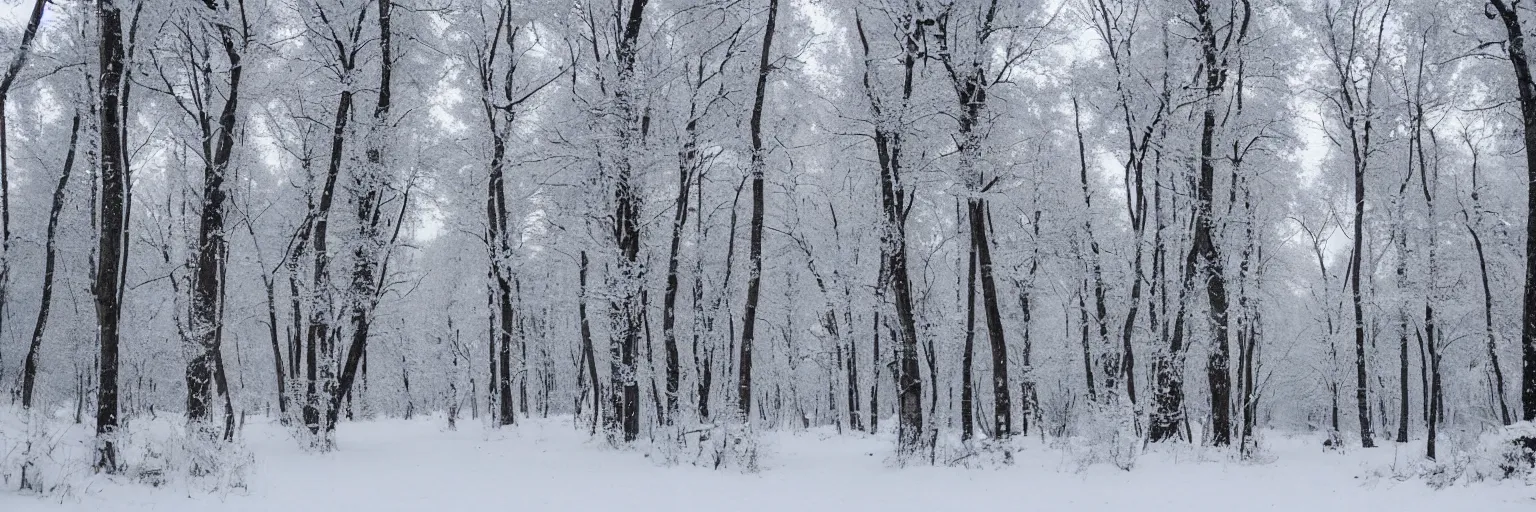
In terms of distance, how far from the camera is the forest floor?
25.3 feet

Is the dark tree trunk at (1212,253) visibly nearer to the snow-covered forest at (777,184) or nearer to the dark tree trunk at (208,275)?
the snow-covered forest at (777,184)

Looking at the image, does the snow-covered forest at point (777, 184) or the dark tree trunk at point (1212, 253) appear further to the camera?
the dark tree trunk at point (1212, 253)

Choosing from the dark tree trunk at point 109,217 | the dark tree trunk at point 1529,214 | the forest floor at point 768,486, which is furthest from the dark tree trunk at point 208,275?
the dark tree trunk at point 1529,214

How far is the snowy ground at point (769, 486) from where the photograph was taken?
7.72m

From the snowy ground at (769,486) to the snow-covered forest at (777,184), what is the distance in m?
0.40

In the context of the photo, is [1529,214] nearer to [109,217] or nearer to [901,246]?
[901,246]

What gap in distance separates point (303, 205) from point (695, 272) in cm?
912

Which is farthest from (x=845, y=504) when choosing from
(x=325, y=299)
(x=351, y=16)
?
(x=351, y=16)

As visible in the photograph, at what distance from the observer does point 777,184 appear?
57.3 ft

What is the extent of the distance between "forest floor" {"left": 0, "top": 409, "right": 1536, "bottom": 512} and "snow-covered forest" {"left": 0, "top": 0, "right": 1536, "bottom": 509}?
369 mm

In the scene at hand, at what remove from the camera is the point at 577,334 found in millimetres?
36031

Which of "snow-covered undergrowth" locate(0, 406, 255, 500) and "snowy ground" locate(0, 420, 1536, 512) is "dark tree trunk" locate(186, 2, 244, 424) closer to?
"snowy ground" locate(0, 420, 1536, 512)

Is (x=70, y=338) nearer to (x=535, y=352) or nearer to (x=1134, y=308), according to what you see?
(x=535, y=352)

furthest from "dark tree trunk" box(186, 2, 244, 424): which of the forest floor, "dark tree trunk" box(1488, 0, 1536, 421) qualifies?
"dark tree trunk" box(1488, 0, 1536, 421)
